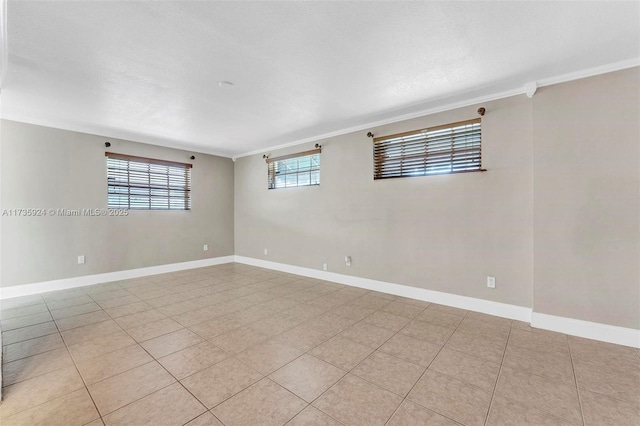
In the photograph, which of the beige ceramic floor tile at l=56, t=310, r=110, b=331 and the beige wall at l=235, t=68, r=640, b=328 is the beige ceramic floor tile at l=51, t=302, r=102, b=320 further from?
the beige wall at l=235, t=68, r=640, b=328

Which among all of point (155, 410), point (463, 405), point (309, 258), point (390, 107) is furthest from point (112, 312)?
point (390, 107)

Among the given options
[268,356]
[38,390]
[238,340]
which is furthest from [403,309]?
[38,390]

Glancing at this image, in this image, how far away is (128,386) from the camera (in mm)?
1881

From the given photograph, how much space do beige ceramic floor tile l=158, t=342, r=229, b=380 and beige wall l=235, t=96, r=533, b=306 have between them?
254 centimetres

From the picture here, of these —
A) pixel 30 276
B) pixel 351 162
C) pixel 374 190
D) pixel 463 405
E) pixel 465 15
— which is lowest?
pixel 463 405

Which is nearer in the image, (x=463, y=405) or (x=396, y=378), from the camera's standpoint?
(x=463, y=405)

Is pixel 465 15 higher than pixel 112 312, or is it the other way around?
pixel 465 15

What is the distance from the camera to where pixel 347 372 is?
2059mm

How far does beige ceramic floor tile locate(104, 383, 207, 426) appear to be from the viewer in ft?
5.12

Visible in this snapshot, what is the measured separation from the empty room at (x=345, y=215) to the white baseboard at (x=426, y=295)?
0.09 feet

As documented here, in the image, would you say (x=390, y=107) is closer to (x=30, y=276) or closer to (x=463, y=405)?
(x=463, y=405)

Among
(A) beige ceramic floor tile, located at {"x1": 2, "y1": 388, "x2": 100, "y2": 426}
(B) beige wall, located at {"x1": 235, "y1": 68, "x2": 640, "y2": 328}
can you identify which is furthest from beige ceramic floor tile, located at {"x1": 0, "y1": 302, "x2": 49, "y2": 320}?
(B) beige wall, located at {"x1": 235, "y1": 68, "x2": 640, "y2": 328}

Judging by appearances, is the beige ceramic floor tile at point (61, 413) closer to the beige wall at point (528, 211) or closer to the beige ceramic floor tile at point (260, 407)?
the beige ceramic floor tile at point (260, 407)

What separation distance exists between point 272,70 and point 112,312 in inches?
133
